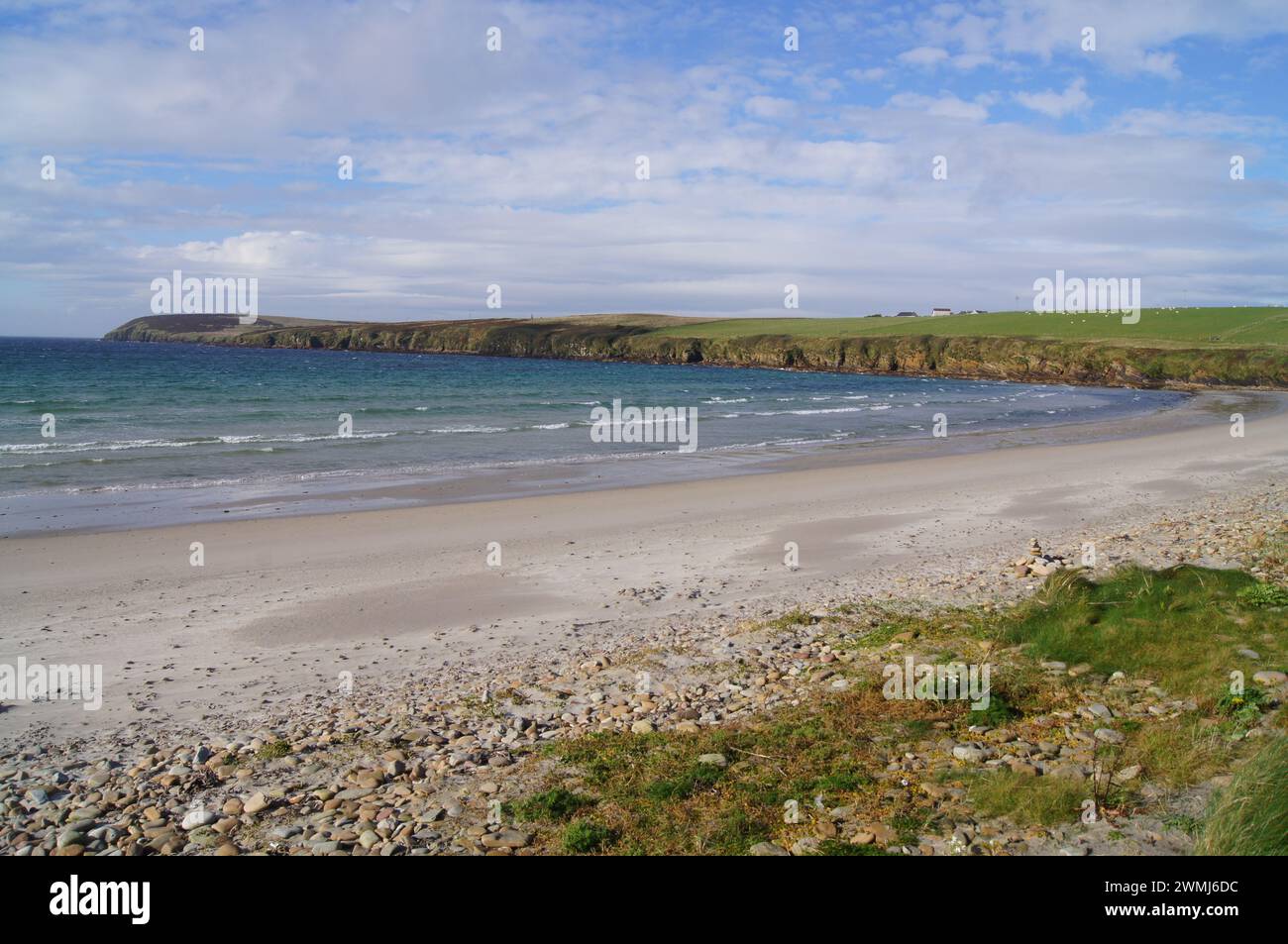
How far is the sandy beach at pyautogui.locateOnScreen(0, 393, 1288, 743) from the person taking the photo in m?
9.17

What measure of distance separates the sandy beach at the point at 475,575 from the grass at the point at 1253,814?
19.4 feet

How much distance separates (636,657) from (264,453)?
21775 mm

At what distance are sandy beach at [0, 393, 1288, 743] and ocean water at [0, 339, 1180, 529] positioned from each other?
6893 millimetres

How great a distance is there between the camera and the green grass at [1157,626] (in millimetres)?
7637

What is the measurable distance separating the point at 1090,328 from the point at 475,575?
90258 mm

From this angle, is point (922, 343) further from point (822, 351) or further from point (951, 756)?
point (951, 756)

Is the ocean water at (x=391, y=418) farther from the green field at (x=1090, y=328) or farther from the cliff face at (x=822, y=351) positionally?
the green field at (x=1090, y=328)

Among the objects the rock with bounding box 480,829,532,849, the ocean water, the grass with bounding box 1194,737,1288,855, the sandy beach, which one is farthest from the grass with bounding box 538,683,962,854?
the ocean water

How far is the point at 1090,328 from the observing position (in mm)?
88875

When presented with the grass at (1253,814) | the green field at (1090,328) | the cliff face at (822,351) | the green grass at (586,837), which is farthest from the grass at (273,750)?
the green field at (1090,328)
